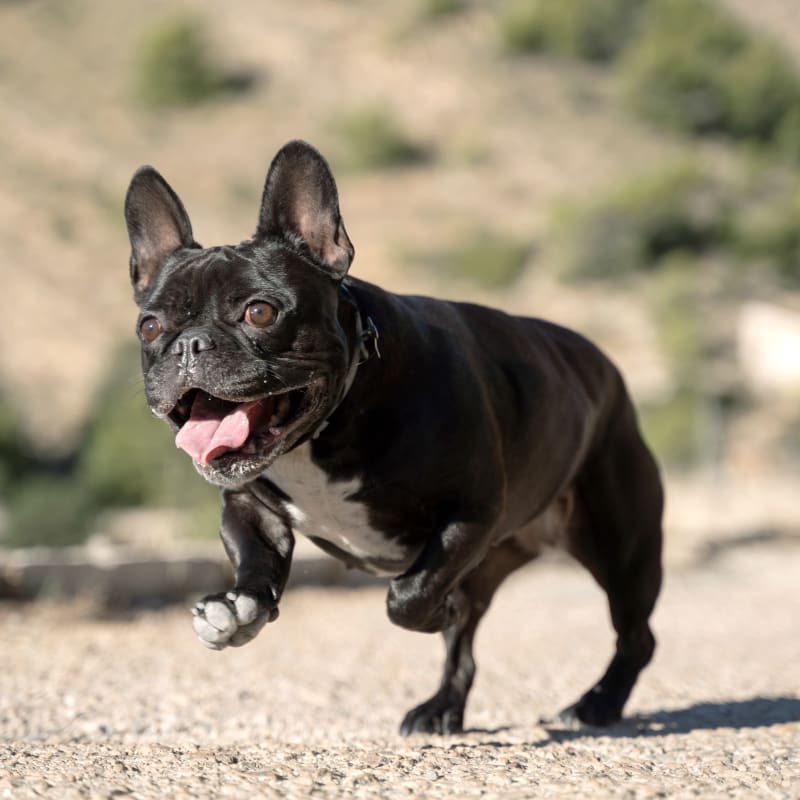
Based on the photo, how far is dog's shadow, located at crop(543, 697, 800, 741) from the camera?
228 inches

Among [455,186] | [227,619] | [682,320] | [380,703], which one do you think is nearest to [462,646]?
[380,703]

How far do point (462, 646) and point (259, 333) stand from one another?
2293mm

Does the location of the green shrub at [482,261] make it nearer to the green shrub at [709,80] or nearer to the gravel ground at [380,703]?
the green shrub at [709,80]

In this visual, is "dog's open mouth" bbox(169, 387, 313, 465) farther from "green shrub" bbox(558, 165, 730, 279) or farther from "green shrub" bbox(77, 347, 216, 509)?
"green shrub" bbox(558, 165, 730, 279)

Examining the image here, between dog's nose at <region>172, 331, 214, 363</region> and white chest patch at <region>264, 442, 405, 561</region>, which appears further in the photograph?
white chest patch at <region>264, 442, 405, 561</region>

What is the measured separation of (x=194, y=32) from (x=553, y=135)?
1874cm

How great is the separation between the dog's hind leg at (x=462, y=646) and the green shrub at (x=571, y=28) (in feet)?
197

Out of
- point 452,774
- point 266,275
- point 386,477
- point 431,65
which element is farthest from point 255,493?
point 431,65

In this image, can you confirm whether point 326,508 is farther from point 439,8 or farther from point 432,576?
point 439,8

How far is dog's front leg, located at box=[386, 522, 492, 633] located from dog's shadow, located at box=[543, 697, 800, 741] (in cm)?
113

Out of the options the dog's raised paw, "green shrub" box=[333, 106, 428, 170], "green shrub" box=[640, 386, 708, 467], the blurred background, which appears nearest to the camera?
the dog's raised paw

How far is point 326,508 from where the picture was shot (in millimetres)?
4738

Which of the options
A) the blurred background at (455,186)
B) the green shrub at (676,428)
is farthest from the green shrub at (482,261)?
the green shrub at (676,428)

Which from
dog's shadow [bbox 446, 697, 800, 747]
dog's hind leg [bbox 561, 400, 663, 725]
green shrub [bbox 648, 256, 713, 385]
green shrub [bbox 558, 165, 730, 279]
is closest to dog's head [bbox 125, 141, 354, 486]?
dog's shadow [bbox 446, 697, 800, 747]
